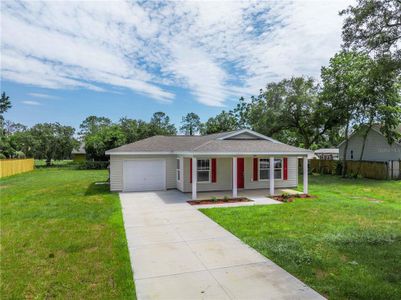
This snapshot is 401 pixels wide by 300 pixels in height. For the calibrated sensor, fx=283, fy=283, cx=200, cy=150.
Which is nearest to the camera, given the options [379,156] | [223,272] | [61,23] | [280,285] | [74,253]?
[280,285]

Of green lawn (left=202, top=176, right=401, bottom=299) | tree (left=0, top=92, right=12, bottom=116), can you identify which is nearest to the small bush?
tree (left=0, top=92, right=12, bottom=116)

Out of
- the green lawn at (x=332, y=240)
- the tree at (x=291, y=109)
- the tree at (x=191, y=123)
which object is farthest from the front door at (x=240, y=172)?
the tree at (x=191, y=123)

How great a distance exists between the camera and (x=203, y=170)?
15461 millimetres

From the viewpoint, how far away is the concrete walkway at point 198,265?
4.56m

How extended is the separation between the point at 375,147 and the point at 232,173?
1835 centimetres

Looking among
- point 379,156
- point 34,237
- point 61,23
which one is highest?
point 61,23

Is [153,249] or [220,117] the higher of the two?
[220,117]

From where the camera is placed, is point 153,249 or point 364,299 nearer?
point 364,299

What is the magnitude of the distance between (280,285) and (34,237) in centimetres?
638

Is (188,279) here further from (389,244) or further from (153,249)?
(389,244)

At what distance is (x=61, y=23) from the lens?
416 inches

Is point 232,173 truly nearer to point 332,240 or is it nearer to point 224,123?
point 332,240

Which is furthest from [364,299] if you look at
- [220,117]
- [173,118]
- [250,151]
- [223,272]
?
[173,118]

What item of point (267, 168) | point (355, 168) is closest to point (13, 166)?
point (267, 168)
